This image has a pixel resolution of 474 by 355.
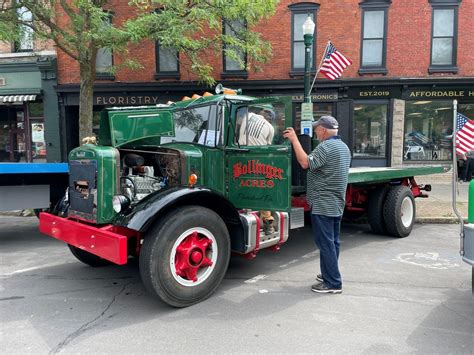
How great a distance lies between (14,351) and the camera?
306 cm

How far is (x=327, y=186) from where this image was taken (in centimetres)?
404

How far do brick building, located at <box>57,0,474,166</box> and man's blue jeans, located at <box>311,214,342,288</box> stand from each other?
10294 millimetres

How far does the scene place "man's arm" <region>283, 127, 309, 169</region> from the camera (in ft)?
13.1

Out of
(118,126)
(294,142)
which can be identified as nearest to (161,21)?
(118,126)

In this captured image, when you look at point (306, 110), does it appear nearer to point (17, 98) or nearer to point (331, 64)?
point (331, 64)

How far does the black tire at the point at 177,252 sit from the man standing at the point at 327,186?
0.99m

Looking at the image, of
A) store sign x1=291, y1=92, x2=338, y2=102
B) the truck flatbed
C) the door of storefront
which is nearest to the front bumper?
the truck flatbed

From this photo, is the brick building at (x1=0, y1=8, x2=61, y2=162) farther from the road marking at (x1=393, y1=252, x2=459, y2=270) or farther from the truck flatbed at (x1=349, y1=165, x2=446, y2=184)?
the road marking at (x1=393, y1=252, x2=459, y2=270)

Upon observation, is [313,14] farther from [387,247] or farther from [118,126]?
[118,126]

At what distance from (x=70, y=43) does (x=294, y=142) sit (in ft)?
24.1

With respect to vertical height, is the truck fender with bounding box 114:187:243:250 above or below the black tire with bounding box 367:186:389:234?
above

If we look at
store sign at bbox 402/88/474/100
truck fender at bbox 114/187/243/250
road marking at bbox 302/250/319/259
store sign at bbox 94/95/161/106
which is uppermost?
store sign at bbox 402/88/474/100

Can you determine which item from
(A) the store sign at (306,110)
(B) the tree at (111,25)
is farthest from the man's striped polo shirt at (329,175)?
(B) the tree at (111,25)

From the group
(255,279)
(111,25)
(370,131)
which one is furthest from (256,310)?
(370,131)
